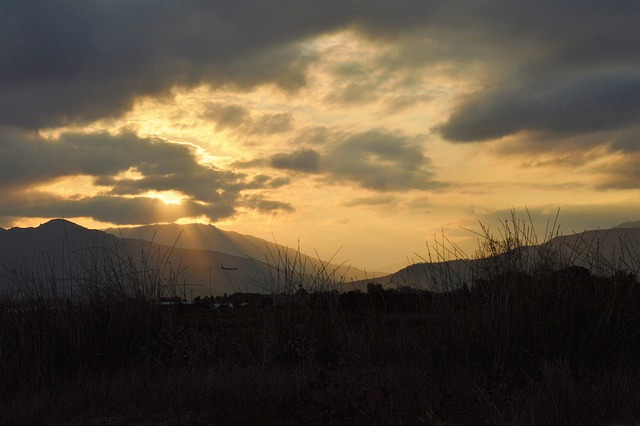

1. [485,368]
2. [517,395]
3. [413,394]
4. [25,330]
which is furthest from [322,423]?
[25,330]

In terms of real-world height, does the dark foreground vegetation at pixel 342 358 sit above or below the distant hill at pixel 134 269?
Result: below

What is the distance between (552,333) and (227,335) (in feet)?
12.9

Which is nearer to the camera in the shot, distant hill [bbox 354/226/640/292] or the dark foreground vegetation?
the dark foreground vegetation

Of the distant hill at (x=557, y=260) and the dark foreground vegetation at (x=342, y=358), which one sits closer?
the dark foreground vegetation at (x=342, y=358)

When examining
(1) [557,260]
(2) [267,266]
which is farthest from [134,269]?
(1) [557,260]

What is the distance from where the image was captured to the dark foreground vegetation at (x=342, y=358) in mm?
5094

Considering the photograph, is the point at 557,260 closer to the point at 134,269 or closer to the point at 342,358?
the point at 342,358

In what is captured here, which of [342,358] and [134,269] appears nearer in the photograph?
[342,358]

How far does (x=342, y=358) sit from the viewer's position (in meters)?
6.91

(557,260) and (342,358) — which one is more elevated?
(557,260)

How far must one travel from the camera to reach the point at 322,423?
4875 millimetres

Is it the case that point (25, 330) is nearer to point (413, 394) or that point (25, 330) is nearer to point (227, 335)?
point (227, 335)

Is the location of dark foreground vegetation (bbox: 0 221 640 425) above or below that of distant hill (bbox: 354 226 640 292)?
below

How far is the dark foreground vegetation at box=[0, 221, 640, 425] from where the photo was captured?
5094mm
